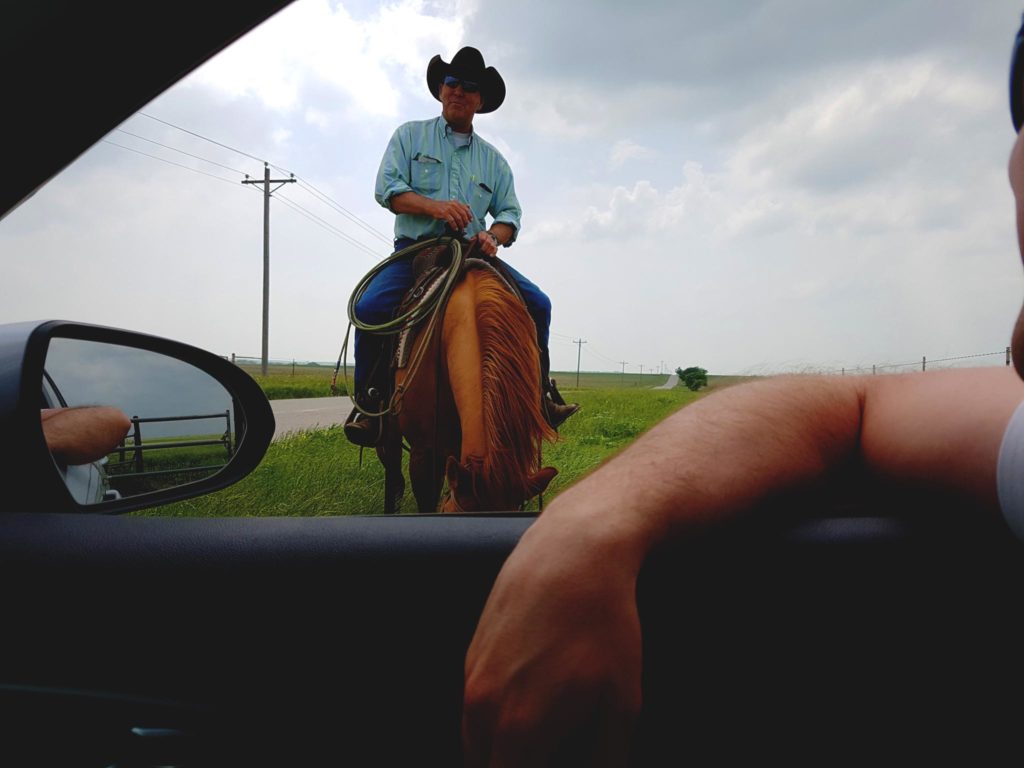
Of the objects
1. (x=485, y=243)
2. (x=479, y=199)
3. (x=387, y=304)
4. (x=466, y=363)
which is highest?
(x=479, y=199)

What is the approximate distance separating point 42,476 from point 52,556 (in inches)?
4.8

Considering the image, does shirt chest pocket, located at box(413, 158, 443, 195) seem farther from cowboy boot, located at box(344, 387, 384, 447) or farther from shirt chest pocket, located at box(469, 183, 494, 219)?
cowboy boot, located at box(344, 387, 384, 447)

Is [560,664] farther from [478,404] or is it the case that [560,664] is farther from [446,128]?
[446,128]

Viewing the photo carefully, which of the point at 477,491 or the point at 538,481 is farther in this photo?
the point at 538,481

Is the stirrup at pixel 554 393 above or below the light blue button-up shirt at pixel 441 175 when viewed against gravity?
below

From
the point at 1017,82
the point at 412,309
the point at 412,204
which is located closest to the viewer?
the point at 1017,82

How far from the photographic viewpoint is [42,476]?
955 millimetres

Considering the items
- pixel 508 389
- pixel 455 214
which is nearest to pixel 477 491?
pixel 508 389

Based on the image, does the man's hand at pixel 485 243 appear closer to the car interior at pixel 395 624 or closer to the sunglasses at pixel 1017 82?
the car interior at pixel 395 624

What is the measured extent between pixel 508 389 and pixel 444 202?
4.12 feet

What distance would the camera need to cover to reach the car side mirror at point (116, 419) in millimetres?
948

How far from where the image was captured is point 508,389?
294cm

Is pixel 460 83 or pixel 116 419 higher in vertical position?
pixel 460 83

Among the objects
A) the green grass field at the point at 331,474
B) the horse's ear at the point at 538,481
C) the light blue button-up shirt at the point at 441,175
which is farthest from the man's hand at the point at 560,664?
the light blue button-up shirt at the point at 441,175
